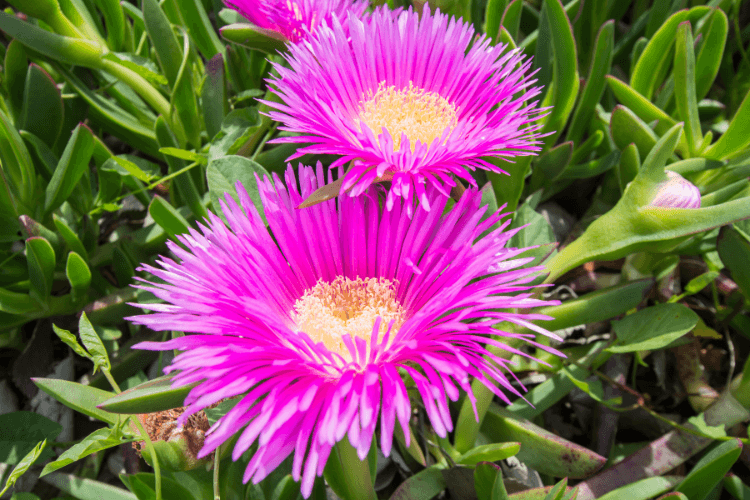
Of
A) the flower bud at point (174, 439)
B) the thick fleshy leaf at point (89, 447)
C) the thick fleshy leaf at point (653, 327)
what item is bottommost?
the flower bud at point (174, 439)

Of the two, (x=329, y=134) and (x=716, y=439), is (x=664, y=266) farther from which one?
(x=329, y=134)

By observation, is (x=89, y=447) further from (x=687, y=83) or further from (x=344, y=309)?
(x=687, y=83)

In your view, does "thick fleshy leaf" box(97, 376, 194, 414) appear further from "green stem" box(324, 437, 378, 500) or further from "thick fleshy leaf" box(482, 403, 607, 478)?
"thick fleshy leaf" box(482, 403, 607, 478)

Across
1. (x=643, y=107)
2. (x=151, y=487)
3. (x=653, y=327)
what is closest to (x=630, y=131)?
(x=643, y=107)

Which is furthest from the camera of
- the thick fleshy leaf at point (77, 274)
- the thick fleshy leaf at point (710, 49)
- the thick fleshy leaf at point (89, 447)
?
the thick fleshy leaf at point (710, 49)

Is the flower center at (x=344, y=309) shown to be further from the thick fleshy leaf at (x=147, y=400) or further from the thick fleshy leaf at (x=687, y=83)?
the thick fleshy leaf at (x=687, y=83)

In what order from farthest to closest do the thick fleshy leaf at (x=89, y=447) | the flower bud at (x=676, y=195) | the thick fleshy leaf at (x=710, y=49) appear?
the thick fleshy leaf at (x=710, y=49) < the flower bud at (x=676, y=195) < the thick fleshy leaf at (x=89, y=447)

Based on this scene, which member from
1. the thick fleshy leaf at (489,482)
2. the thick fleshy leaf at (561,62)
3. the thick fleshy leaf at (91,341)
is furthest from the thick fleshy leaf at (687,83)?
the thick fleshy leaf at (91,341)

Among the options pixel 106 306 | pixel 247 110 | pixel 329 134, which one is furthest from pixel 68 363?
pixel 329 134

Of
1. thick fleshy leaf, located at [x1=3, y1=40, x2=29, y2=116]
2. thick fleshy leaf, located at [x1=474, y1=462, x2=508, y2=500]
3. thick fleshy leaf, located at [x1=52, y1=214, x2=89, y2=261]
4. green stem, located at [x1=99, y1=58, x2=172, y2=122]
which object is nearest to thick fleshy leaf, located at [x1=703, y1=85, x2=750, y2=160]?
thick fleshy leaf, located at [x1=474, y1=462, x2=508, y2=500]
